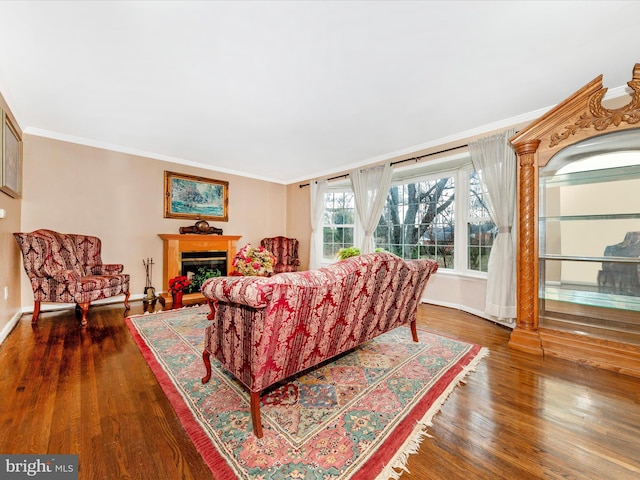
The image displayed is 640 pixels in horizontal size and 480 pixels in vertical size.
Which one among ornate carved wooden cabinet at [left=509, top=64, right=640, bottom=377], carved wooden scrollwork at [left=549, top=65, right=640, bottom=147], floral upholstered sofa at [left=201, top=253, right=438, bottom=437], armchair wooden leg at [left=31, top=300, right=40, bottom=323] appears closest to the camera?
floral upholstered sofa at [left=201, top=253, right=438, bottom=437]

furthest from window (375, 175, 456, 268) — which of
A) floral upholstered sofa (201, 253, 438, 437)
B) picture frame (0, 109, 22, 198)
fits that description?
picture frame (0, 109, 22, 198)

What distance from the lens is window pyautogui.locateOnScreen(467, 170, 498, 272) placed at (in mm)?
3709

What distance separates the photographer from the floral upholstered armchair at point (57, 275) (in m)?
3.11

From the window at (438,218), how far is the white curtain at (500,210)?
7.7 inches

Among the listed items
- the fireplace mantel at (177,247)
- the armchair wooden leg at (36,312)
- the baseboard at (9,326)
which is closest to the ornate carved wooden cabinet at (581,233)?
the fireplace mantel at (177,247)

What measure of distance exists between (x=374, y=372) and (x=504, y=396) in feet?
2.87

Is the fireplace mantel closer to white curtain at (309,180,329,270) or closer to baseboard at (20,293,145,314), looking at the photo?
baseboard at (20,293,145,314)

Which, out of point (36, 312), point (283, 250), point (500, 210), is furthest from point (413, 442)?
point (283, 250)

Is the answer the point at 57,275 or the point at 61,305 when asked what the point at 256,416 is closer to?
the point at 57,275

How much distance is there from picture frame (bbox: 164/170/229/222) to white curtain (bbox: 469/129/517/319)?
4569mm

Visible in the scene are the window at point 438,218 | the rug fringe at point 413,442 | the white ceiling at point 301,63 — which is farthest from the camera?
the window at point 438,218

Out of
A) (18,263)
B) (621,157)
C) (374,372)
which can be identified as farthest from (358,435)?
(18,263)

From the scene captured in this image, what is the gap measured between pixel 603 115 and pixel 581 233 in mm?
1029

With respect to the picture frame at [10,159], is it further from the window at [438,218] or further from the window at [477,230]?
the window at [477,230]
